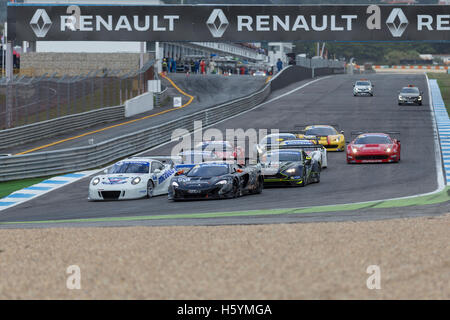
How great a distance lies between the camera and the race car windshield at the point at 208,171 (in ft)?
68.7

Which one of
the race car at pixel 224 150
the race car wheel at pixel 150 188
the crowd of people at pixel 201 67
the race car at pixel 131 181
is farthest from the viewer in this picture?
the crowd of people at pixel 201 67

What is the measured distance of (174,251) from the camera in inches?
450

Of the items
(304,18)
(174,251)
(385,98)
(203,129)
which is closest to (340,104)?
(385,98)

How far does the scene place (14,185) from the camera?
2470 cm

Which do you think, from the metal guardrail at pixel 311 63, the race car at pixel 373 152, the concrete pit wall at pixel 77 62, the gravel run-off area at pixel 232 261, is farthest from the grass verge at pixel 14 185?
the metal guardrail at pixel 311 63

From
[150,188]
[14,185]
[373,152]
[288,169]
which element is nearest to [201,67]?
[373,152]

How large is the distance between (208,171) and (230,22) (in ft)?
83.4

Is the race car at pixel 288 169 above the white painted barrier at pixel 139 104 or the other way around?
the other way around

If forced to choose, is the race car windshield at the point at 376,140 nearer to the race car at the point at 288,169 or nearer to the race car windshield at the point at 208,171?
the race car at the point at 288,169

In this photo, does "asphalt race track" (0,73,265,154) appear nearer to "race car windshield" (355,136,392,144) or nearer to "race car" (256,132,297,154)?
"race car" (256,132,297,154)

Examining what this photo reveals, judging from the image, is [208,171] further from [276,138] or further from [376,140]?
[276,138]

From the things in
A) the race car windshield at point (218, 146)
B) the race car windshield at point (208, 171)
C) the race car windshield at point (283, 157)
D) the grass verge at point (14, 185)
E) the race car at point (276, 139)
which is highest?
the race car at point (276, 139)

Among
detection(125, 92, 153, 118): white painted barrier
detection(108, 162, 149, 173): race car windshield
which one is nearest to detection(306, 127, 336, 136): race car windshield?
detection(108, 162, 149, 173): race car windshield

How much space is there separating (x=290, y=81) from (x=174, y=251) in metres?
62.1
